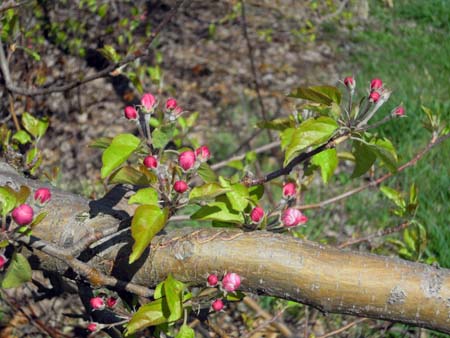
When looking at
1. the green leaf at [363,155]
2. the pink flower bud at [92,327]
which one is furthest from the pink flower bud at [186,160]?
the pink flower bud at [92,327]

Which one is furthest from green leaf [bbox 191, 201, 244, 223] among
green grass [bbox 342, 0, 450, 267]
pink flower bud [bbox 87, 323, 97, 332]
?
green grass [bbox 342, 0, 450, 267]

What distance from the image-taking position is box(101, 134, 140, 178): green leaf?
A: 111 cm

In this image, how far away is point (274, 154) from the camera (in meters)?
3.95

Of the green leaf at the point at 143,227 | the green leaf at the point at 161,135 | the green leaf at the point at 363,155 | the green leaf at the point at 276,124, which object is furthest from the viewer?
the green leaf at the point at 276,124

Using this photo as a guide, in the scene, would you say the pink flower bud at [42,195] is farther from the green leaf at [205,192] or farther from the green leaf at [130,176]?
the green leaf at [205,192]

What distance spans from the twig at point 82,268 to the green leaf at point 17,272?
0.04 m

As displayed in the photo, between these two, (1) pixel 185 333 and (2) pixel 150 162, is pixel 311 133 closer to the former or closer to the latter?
(2) pixel 150 162

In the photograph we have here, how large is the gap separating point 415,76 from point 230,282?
3.64 m

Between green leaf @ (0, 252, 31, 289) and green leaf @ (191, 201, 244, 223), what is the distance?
0.31 meters

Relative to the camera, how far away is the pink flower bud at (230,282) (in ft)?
3.53

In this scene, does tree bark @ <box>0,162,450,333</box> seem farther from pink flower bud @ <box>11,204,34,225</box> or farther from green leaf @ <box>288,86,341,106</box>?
green leaf @ <box>288,86,341,106</box>

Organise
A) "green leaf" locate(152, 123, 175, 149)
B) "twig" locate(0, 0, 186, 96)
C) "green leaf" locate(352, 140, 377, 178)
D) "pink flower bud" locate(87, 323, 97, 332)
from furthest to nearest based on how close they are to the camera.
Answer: "twig" locate(0, 0, 186, 96) < "pink flower bud" locate(87, 323, 97, 332) < "green leaf" locate(352, 140, 377, 178) < "green leaf" locate(152, 123, 175, 149)

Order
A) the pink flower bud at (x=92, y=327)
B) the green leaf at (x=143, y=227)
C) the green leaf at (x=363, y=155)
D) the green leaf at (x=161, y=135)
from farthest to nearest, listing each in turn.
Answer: the pink flower bud at (x=92, y=327), the green leaf at (x=363, y=155), the green leaf at (x=161, y=135), the green leaf at (x=143, y=227)

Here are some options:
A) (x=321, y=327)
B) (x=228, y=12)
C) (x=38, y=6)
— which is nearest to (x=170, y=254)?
(x=321, y=327)
